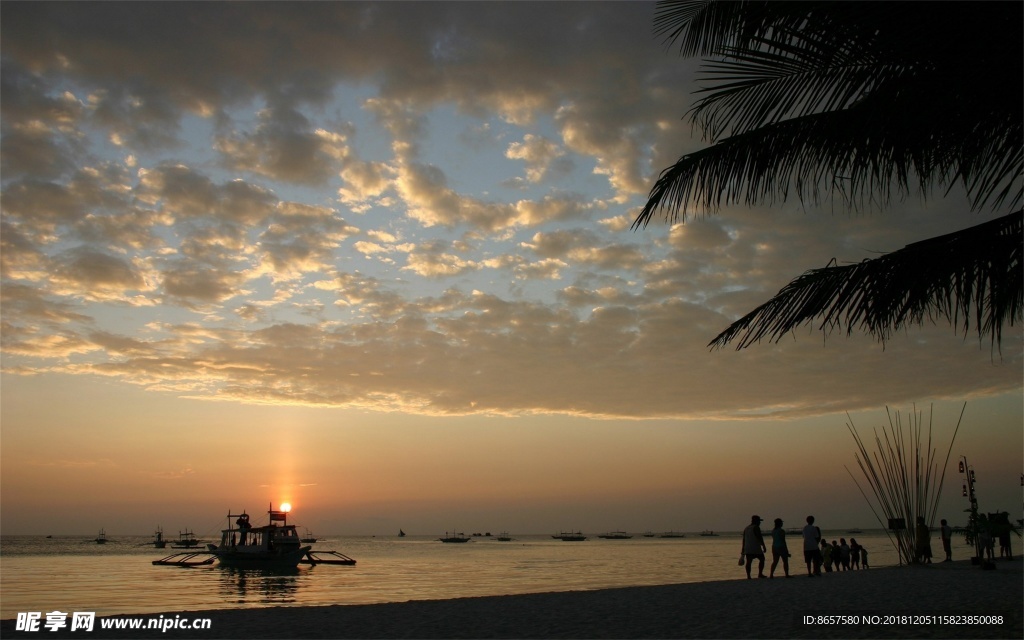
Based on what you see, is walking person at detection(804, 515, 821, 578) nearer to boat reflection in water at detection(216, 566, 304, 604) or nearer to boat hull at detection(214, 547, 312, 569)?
boat reflection in water at detection(216, 566, 304, 604)

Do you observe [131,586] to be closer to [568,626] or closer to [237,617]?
[237,617]

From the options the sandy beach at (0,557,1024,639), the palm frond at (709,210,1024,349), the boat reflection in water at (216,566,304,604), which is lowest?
the boat reflection in water at (216,566,304,604)

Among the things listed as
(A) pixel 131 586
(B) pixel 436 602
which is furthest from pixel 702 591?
(A) pixel 131 586

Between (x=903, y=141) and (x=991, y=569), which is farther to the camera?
(x=991, y=569)

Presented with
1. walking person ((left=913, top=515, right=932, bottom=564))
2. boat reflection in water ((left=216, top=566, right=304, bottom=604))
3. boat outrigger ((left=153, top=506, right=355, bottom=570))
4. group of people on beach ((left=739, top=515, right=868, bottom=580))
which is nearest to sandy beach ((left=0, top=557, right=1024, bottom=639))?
group of people on beach ((left=739, top=515, right=868, bottom=580))

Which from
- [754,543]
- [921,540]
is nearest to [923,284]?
[754,543]

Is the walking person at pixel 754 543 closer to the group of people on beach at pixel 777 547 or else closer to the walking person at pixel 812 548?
the group of people on beach at pixel 777 547

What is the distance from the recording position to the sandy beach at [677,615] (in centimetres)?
865

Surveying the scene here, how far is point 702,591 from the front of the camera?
14148 mm

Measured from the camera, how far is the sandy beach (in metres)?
8.65

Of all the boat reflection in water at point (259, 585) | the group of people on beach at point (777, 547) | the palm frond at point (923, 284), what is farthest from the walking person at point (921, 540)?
the boat reflection in water at point (259, 585)

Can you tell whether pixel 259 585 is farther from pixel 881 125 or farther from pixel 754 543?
pixel 881 125

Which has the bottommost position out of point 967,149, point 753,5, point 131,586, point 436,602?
point 131,586

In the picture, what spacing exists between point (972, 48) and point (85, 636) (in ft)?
38.5
